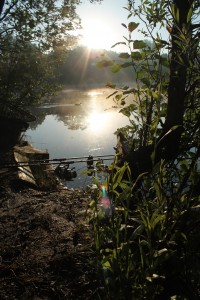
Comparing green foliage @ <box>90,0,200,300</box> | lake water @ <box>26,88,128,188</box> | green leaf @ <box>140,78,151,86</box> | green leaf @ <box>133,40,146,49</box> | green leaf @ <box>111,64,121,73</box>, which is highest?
green leaf @ <box>133,40,146,49</box>

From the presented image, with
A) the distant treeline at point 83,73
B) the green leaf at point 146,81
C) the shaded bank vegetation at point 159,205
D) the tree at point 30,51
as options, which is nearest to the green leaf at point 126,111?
the shaded bank vegetation at point 159,205

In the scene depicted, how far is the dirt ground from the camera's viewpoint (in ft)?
11.0

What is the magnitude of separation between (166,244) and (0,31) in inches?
769

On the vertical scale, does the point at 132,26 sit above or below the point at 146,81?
above

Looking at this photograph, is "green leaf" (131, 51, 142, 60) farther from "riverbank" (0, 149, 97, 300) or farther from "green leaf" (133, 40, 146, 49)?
"riverbank" (0, 149, 97, 300)

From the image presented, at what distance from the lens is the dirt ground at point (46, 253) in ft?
11.0

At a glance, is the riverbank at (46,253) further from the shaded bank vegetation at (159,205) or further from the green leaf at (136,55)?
the green leaf at (136,55)

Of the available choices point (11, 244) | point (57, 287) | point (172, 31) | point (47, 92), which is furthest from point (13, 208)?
point (47, 92)

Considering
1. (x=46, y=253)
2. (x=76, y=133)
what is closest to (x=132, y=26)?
(x=46, y=253)

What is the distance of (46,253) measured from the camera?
4.12m

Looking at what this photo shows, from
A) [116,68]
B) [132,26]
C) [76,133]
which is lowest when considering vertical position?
[76,133]

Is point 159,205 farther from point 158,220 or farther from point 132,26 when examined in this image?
point 132,26

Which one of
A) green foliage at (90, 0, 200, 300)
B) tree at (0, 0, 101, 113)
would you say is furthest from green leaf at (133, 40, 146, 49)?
tree at (0, 0, 101, 113)

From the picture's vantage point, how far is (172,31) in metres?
2.95
